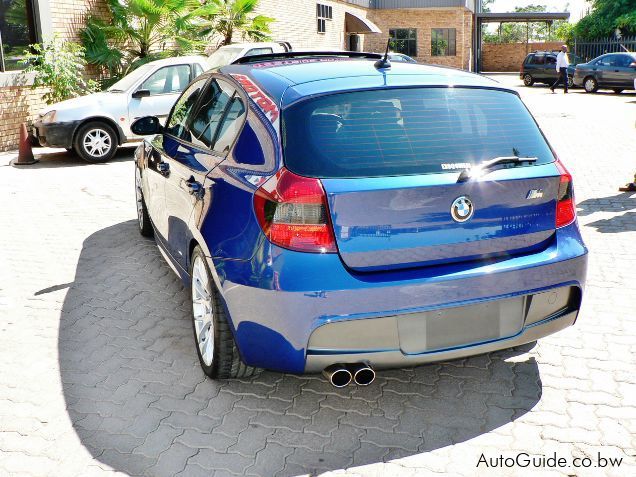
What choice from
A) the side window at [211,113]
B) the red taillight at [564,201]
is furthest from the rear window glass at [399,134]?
the side window at [211,113]

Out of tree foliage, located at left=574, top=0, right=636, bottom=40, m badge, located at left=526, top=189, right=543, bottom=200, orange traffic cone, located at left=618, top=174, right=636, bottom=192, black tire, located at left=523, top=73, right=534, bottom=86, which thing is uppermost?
tree foliage, located at left=574, top=0, right=636, bottom=40

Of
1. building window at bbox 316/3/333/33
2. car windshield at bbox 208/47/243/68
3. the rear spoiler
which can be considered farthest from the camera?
building window at bbox 316/3/333/33

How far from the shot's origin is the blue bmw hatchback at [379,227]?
→ 11.0 ft

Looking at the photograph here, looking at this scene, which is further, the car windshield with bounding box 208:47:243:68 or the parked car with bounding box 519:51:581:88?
the parked car with bounding box 519:51:581:88

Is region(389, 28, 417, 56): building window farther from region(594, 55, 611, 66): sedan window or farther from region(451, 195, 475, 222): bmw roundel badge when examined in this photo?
region(451, 195, 475, 222): bmw roundel badge

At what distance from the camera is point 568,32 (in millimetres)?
41188

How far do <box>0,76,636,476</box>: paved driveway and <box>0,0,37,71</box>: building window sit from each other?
30.4ft

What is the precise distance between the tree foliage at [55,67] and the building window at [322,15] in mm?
18940

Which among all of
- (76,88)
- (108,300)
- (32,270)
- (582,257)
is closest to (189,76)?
(76,88)

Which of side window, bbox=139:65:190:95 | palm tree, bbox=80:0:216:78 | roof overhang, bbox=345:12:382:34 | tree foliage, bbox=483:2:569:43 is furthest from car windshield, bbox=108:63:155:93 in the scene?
tree foliage, bbox=483:2:569:43

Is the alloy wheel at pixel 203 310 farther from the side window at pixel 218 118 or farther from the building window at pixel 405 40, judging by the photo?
the building window at pixel 405 40

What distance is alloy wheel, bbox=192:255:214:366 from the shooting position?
4.02 meters

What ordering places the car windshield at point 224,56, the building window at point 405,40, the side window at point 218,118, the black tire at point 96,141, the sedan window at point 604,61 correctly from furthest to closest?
the building window at point 405,40 → the sedan window at point 604,61 → the car windshield at point 224,56 → the black tire at point 96,141 → the side window at point 218,118

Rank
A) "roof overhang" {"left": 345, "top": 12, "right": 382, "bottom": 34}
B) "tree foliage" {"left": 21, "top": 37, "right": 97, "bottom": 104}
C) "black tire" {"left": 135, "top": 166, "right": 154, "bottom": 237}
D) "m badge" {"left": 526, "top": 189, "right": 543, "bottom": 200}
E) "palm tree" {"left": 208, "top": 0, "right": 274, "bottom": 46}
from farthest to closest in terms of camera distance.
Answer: "roof overhang" {"left": 345, "top": 12, "right": 382, "bottom": 34} → "palm tree" {"left": 208, "top": 0, "right": 274, "bottom": 46} → "tree foliage" {"left": 21, "top": 37, "right": 97, "bottom": 104} → "black tire" {"left": 135, "top": 166, "right": 154, "bottom": 237} → "m badge" {"left": 526, "top": 189, "right": 543, "bottom": 200}
